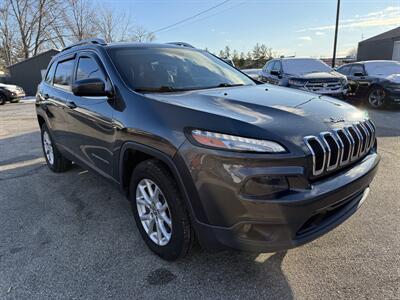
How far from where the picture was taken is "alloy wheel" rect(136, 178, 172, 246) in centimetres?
266

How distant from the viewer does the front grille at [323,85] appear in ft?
32.6

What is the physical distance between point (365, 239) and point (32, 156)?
5821 millimetres

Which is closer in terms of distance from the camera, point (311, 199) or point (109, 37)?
point (311, 199)

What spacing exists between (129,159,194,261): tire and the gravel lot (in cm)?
17

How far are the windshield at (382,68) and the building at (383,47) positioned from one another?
20466mm

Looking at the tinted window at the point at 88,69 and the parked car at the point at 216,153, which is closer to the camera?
the parked car at the point at 216,153

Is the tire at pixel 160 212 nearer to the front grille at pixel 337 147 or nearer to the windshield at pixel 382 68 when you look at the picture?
the front grille at pixel 337 147

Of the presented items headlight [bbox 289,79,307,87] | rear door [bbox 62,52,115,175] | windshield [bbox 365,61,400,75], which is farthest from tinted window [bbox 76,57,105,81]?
windshield [bbox 365,61,400,75]

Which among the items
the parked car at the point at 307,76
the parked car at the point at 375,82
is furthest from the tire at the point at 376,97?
the parked car at the point at 307,76

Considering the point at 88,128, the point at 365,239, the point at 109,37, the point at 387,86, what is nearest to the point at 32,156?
the point at 88,128

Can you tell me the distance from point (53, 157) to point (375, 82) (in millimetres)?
9954

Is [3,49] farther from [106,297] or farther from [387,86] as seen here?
[106,297]

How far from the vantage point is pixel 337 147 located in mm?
2256

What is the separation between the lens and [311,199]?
6.75 feet
